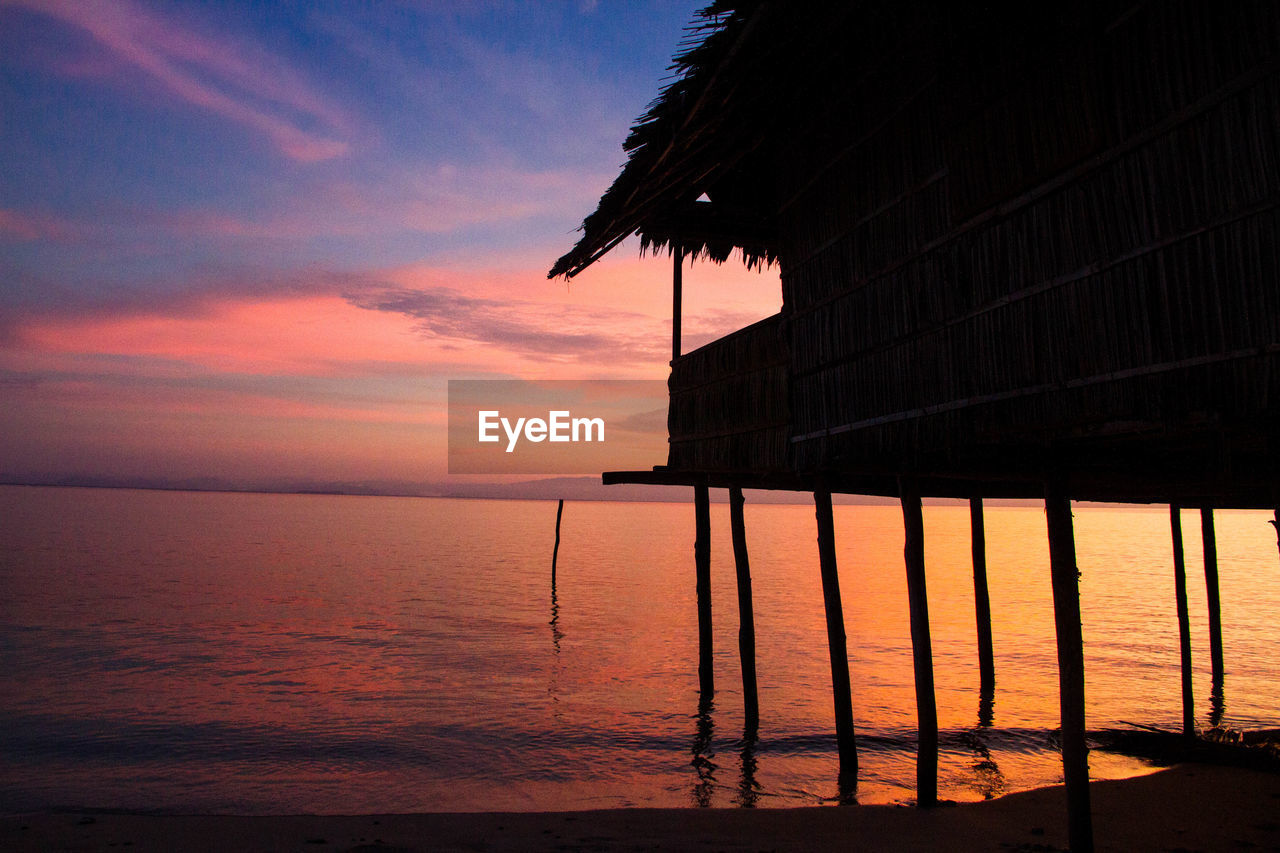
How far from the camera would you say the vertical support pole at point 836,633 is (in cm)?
922

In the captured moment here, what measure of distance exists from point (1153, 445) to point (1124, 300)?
5.00 ft

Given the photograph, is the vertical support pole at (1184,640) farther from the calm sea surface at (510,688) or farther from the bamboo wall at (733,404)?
the bamboo wall at (733,404)

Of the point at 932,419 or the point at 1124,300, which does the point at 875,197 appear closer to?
the point at 932,419

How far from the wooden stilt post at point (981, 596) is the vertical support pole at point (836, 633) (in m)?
5.95

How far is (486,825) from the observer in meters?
7.94

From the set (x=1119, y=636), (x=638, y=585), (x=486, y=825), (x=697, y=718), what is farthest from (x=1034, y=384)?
(x=638, y=585)

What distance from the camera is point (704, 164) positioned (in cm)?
940

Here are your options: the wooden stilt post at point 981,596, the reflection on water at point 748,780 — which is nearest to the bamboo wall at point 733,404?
the reflection on water at point 748,780

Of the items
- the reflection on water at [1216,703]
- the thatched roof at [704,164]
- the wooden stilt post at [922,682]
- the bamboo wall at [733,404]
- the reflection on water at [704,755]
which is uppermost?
the thatched roof at [704,164]

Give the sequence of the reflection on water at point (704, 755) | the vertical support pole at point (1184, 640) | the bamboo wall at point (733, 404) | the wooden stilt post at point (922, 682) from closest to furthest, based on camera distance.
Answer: the wooden stilt post at point (922, 682) < the bamboo wall at point (733, 404) < the reflection on water at point (704, 755) < the vertical support pole at point (1184, 640)

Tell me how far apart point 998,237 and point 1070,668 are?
348 cm

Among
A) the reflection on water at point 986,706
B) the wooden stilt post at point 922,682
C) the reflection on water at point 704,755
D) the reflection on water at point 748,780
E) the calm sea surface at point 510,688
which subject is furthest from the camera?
the reflection on water at point 986,706

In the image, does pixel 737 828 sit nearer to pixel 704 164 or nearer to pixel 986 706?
pixel 704 164

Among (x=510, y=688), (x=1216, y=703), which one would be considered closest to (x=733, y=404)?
(x=510, y=688)
